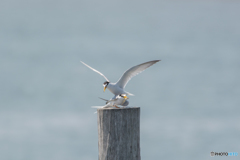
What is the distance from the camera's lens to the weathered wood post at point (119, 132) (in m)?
5.21

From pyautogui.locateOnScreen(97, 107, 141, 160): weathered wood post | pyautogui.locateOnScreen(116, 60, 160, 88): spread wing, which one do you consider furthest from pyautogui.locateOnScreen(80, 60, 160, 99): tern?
pyautogui.locateOnScreen(97, 107, 141, 160): weathered wood post

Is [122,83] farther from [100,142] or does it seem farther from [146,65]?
[100,142]

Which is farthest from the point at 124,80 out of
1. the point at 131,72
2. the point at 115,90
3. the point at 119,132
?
the point at 119,132

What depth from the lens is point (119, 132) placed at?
520 cm

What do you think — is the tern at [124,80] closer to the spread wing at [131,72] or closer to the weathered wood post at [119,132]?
the spread wing at [131,72]

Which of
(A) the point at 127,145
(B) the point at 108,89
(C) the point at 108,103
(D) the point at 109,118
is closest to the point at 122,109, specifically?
(D) the point at 109,118

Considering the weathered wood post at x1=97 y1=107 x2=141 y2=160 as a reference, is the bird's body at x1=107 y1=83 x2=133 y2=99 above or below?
above

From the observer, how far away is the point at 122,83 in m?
8.13

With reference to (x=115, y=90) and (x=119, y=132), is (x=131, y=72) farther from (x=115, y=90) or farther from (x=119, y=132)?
(x=119, y=132)

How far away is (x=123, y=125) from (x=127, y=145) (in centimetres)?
34

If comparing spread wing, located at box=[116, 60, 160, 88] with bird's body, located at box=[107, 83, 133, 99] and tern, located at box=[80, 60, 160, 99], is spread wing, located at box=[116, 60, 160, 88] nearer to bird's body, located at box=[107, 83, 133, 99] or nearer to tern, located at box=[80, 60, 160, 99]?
tern, located at box=[80, 60, 160, 99]

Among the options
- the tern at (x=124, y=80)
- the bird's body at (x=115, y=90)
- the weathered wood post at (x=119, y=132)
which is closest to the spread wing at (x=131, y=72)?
the tern at (x=124, y=80)

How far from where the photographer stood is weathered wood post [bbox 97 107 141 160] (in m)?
5.21

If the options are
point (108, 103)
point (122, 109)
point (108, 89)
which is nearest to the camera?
point (122, 109)
